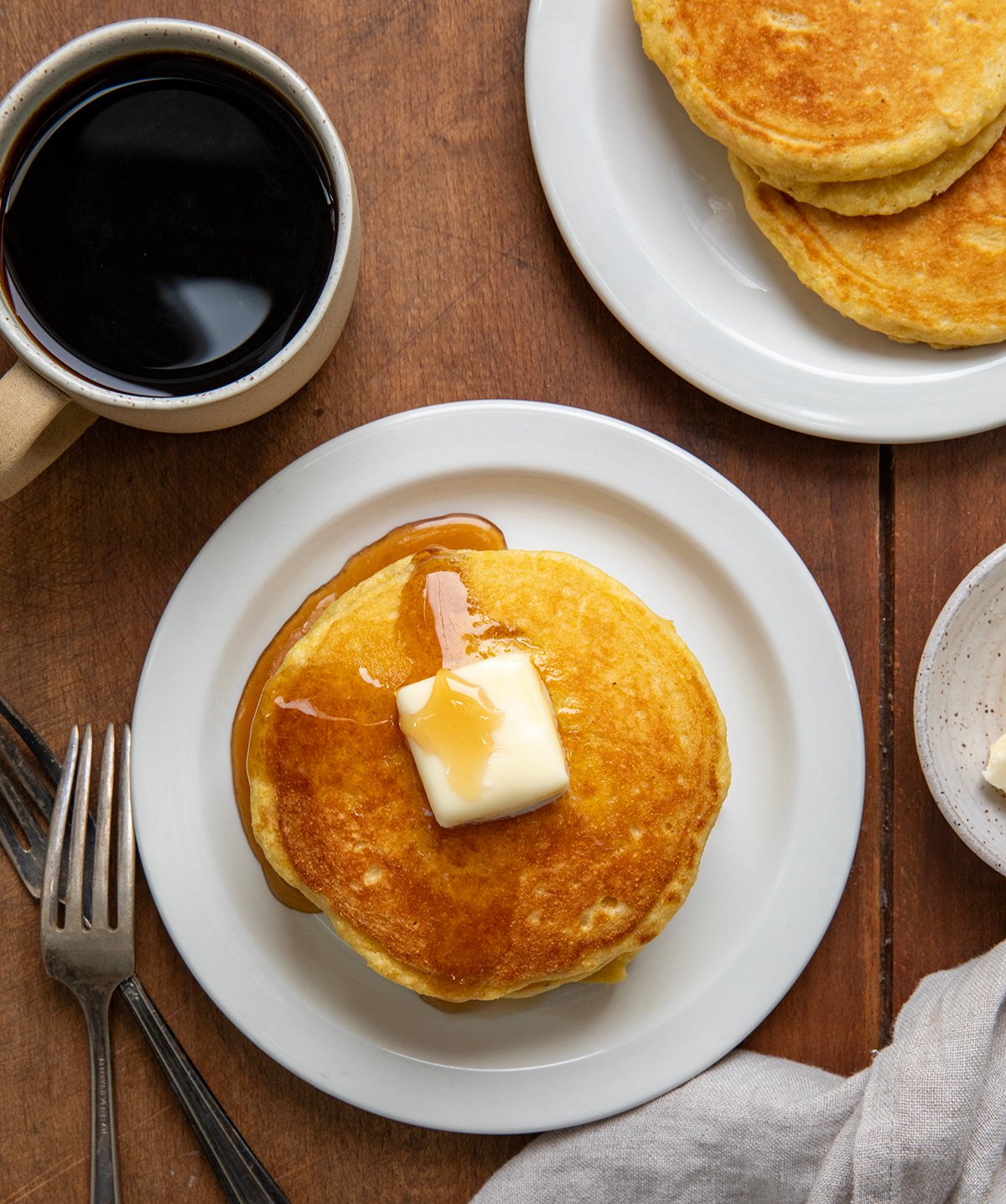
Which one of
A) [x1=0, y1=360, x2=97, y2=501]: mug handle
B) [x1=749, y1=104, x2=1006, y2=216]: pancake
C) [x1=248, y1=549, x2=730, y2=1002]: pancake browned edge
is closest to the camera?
[x1=0, y1=360, x2=97, y2=501]: mug handle

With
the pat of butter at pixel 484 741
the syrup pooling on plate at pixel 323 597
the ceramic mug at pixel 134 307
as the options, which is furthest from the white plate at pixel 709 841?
the pat of butter at pixel 484 741

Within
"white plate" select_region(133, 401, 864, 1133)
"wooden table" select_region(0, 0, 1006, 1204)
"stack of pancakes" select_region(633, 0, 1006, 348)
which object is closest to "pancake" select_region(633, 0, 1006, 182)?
"stack of pancakes" select_region(633, 0, 1006, 348)

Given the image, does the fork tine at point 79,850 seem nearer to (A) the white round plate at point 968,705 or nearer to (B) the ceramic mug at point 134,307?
(B) the ceramic mug at point 134,307

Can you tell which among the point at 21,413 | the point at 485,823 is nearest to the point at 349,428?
the point at 21,413

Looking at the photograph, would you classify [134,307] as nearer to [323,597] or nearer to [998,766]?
[323,597]

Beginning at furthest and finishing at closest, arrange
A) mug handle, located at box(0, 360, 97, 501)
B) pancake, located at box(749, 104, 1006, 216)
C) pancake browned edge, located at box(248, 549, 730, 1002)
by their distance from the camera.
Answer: pancake, located at box(749, 104, 1006, 216) → pancake browned edge, located at box(248, 549, 730, 1002) → mug handle, located at box(0, 360, 97, 501)

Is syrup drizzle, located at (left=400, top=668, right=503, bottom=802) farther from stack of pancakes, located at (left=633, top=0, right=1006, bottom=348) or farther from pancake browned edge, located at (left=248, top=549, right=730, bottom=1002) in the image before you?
stack of pancakes, located at (left=633, top=0, right=1006, bottom=348)

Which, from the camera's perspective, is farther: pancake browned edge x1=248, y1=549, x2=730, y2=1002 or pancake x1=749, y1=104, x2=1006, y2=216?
pancake x1=749, y1=104, x2=1006, y2=216
